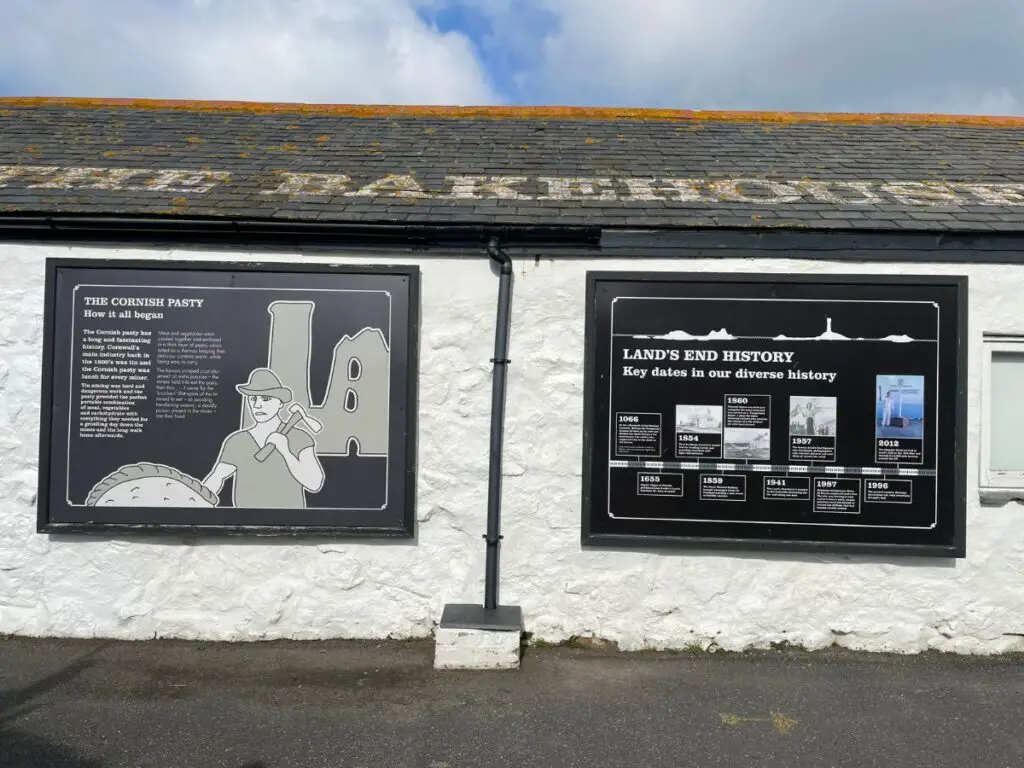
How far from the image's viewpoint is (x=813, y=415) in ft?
16.4

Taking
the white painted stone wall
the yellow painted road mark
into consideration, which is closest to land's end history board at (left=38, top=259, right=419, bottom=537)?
the white painted stone wall

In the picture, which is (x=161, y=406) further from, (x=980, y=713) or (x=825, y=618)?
(x=980, y=713)

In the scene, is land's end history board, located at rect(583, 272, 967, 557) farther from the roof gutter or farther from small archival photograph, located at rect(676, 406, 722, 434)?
the roof gutter

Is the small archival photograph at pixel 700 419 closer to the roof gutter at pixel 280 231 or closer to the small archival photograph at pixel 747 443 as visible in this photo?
the small archival photograph at pixel 747 443

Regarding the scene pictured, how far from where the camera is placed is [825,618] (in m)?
4.97

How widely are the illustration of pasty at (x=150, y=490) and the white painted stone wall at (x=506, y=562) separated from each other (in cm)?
28

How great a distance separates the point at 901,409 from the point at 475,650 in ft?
11.0

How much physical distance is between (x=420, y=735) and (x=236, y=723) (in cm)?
104

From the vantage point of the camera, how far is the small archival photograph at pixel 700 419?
502 centimetres

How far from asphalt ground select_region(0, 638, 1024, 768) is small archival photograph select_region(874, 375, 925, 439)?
1554mm

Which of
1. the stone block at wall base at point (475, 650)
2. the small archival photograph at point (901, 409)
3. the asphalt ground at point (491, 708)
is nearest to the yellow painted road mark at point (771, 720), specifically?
the asphalt ground at point (491, 708)

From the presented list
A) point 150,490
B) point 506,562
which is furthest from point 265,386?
point 506,562

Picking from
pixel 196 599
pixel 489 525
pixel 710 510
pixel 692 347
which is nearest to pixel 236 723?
pixel 196 599

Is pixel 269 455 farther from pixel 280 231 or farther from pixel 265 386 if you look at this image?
pixel 280 231
